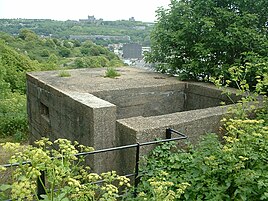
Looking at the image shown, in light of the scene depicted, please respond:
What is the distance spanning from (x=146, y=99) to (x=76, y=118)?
164 cm

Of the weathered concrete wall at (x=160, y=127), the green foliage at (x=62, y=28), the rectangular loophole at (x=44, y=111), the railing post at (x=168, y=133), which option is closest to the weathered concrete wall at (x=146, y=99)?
the rectangular loophole at (x=44, y=111)

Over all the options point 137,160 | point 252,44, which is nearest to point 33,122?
point 137,160

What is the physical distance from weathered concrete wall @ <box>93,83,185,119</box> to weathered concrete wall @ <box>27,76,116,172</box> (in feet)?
2.05

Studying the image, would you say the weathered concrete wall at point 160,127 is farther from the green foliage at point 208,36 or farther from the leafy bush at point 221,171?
the green foliage at point 208,36

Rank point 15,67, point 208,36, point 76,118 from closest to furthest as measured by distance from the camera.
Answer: point 76,118 < point 208,36 < point 15,67

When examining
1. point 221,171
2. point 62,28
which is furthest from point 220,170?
point 62,28

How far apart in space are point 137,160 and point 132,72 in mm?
4400

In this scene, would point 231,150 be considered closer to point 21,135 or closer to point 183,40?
point 183,40

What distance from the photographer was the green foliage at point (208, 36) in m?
5.94

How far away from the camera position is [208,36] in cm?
619

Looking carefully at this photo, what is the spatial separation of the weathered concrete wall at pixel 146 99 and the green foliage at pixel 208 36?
570mm

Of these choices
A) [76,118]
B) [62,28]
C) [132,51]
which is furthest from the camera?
[62,28]

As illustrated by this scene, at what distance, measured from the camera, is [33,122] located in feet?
21.8

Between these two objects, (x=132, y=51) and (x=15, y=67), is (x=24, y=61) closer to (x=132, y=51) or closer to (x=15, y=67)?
(x=15, y=67)
